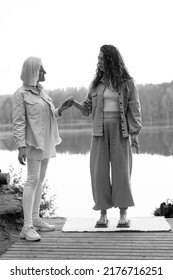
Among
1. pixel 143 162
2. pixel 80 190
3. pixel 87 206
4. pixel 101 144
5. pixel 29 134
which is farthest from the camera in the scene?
pixel 143 162

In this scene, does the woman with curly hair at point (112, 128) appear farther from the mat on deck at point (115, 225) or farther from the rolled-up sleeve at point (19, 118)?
the rolled-up sleeve at point (19, 118)

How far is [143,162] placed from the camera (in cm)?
1433

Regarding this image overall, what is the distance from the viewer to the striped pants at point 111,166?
4.70 meters

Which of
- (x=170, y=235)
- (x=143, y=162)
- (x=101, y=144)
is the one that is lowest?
(x=143, y=162)

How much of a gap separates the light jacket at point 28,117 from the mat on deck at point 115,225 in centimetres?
85

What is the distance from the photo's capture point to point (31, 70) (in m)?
4.42

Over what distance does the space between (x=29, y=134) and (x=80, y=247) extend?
3.05 feet

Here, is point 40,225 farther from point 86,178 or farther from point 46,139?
point 86,178

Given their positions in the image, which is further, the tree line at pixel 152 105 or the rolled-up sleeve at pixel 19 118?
the tree line at pixel 152 105

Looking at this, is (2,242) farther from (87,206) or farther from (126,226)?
(87,206)

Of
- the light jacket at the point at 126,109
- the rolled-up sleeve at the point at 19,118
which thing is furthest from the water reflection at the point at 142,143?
the rolled-up sleeve at the point at 19,118

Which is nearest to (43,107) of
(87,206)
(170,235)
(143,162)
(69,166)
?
(170,235)

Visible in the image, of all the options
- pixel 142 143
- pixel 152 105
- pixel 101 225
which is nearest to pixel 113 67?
pixel 101 225

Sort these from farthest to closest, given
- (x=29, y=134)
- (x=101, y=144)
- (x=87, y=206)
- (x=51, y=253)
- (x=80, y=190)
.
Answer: (x=80, y=190), (x=87, y=206), (x=101, y=144), (x=29, y=134), (x=51, y=253)
